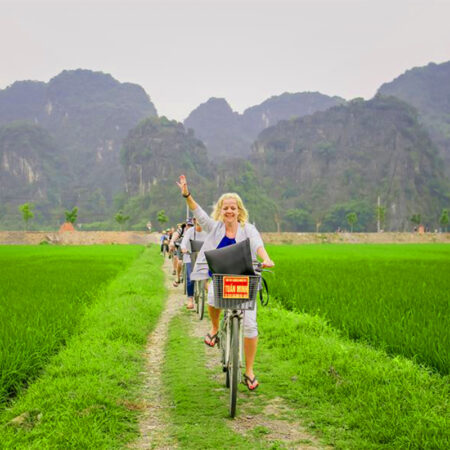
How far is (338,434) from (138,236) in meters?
55.4

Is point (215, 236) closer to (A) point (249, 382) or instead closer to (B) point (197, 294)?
(A) point (249, 382)

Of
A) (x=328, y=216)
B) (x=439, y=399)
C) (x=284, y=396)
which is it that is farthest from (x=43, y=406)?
(x=328, y=216)

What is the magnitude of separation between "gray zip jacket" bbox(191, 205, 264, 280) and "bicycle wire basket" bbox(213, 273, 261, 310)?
45cm

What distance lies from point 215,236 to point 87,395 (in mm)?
1742

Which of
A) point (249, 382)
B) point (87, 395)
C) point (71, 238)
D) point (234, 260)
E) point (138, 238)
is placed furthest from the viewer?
point (138, 238)

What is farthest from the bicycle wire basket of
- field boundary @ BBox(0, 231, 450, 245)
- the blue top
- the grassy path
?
field boundary @ BBox(0, 231, 450, 245)

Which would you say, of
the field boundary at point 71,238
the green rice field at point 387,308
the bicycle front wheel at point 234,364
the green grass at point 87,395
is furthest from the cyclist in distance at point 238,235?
the field boundary at point 71,238

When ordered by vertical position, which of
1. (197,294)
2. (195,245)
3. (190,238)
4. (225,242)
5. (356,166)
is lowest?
(197,294)

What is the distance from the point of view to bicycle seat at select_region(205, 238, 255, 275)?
12.1 ft

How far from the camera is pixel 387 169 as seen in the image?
5487 inches

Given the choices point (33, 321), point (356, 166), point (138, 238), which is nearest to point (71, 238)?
point (138, 238)

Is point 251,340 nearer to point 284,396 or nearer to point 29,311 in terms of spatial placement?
point 284,396

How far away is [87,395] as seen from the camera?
3830 millimetres

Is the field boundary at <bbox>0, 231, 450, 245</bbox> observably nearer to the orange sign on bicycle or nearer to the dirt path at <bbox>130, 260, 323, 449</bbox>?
the dirt path at <bbox>130, 260, 323, 449</bbox>
